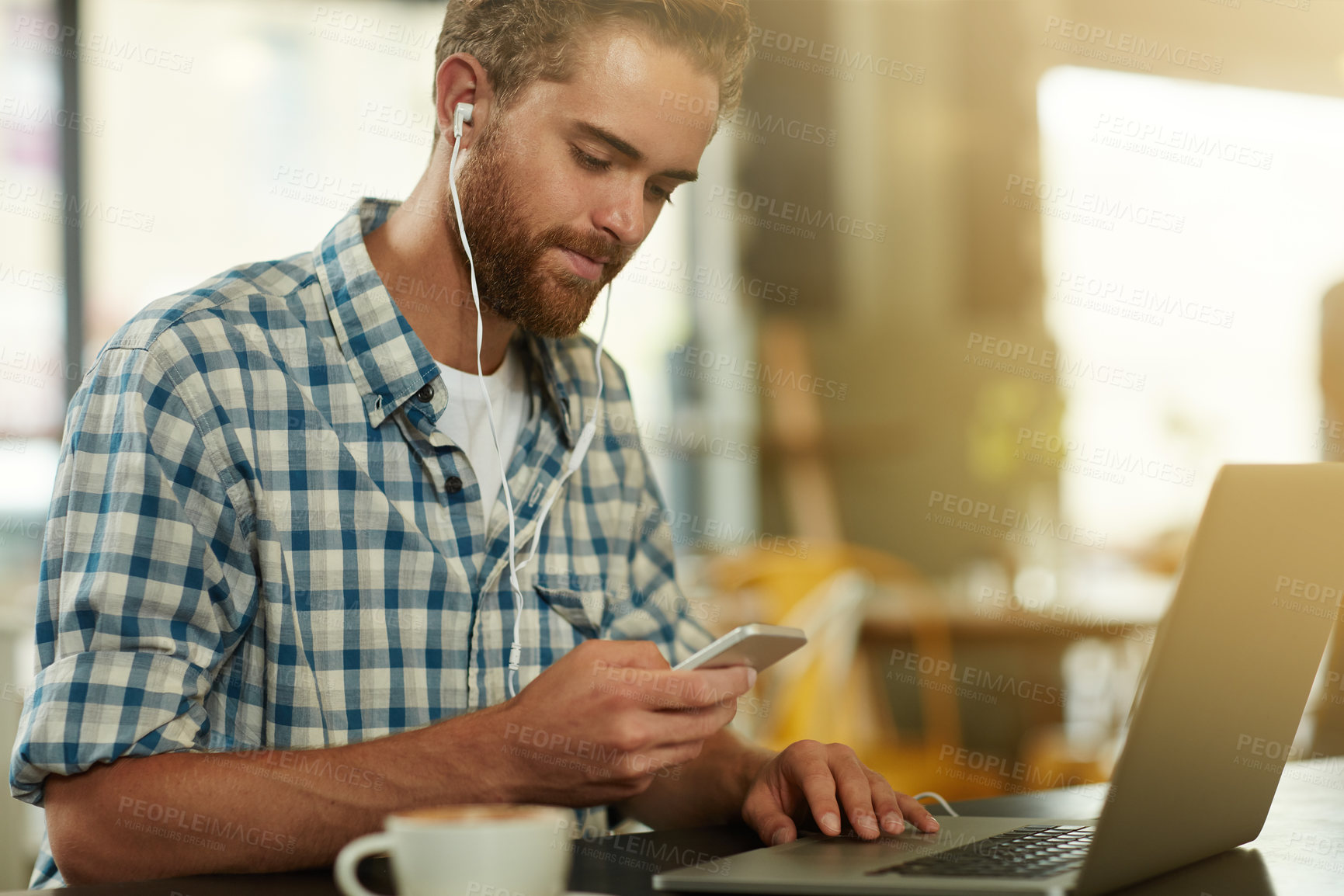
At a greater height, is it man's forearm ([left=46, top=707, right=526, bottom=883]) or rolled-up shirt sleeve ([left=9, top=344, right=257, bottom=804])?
rolled-up shirt sleeve ([left=9, top=344, right=257, bottom=804])

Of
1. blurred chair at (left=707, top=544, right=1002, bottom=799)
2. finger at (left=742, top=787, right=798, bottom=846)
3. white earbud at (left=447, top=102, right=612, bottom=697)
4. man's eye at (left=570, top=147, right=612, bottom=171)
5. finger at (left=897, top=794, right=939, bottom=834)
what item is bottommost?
blurred chair at (left=707, top=544, right=1002, bottom=799)

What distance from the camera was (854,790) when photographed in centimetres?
85

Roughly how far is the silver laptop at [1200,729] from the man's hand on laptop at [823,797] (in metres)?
0.06

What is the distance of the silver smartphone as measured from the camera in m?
0.75

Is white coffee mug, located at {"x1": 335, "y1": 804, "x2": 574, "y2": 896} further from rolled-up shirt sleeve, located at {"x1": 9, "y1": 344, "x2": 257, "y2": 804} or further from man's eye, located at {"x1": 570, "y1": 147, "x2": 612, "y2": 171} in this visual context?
man's eye, located at {"x1": 570, "y1": 147, "x2": 612, "y2": 171}

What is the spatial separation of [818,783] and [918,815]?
78 millimetres

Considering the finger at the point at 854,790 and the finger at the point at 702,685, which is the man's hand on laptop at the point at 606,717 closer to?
the finger at the point at 702,685

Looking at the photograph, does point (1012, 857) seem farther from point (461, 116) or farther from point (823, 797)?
point (461, 116)

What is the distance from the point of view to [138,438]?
A: 2.84 ft

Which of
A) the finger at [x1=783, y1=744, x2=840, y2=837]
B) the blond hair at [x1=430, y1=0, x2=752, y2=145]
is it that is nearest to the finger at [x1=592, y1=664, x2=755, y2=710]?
the finger at [x1=783, y1=744, x2=840, y2=837]

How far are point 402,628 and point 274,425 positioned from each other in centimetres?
22

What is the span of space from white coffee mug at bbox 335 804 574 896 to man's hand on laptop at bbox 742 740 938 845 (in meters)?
0.37

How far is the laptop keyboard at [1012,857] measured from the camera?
0.61 meters

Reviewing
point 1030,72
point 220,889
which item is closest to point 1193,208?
point 1030,72
